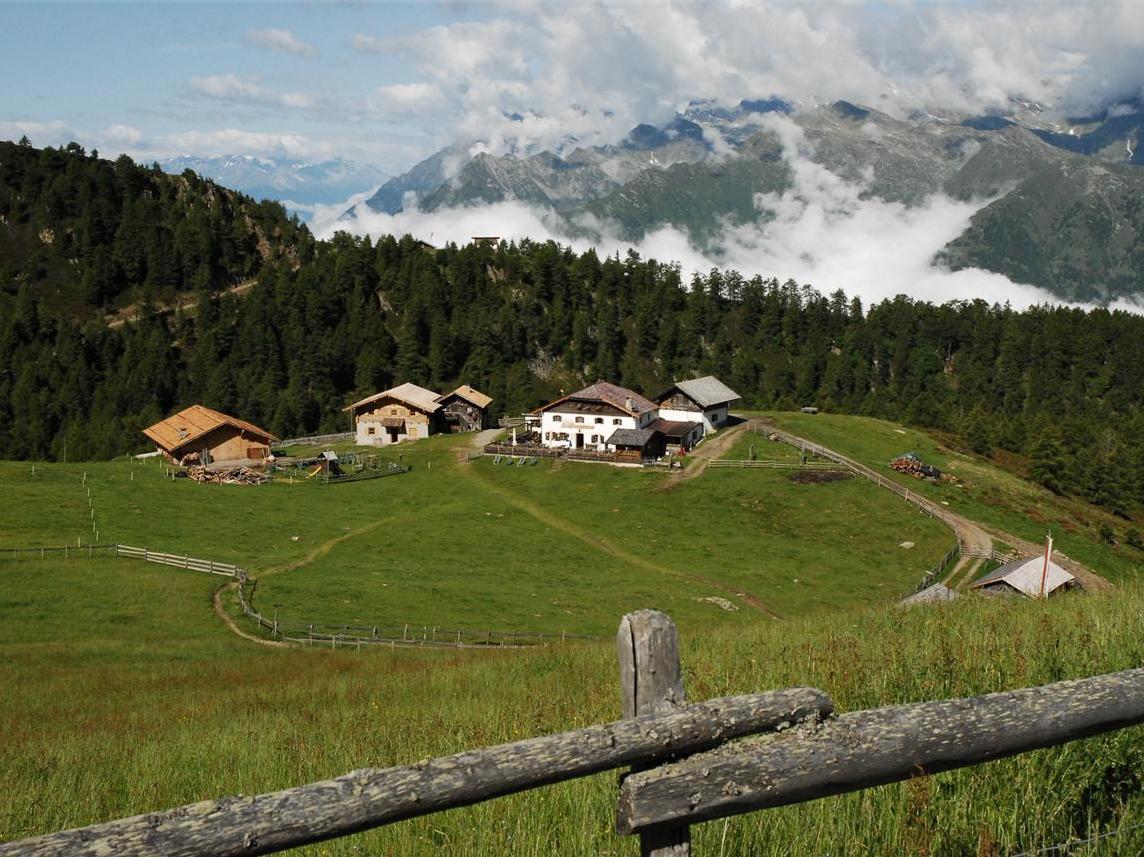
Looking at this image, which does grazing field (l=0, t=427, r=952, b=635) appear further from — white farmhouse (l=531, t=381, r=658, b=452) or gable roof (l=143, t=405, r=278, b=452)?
white farmhouse (l=531, t=381, r=658, b=452)

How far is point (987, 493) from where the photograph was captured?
3091 inches

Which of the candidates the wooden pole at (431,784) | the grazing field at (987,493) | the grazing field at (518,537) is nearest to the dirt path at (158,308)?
the grazing field at (518,537)

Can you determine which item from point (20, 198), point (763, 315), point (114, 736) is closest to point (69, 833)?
point (114, 736)

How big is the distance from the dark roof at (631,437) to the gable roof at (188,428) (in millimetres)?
36207

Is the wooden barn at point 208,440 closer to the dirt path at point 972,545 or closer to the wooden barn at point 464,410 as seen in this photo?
the wooden barn at point 464,410

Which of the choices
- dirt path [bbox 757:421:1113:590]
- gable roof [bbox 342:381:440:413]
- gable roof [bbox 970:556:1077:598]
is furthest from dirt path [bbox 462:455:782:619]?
gable roof [bbox 342:381:440:413]

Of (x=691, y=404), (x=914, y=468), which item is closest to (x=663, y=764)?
(x=914, y=468)

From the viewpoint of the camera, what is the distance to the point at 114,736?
16.6 metres

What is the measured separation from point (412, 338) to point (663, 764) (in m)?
162

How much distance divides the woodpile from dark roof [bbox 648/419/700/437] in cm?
3907

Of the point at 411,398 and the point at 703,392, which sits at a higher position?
the point at 703,392

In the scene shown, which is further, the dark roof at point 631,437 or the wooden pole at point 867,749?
the dark roof at point 631,437

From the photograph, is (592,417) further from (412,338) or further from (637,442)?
(412,338)

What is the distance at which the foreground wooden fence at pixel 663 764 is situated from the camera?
458 cm
